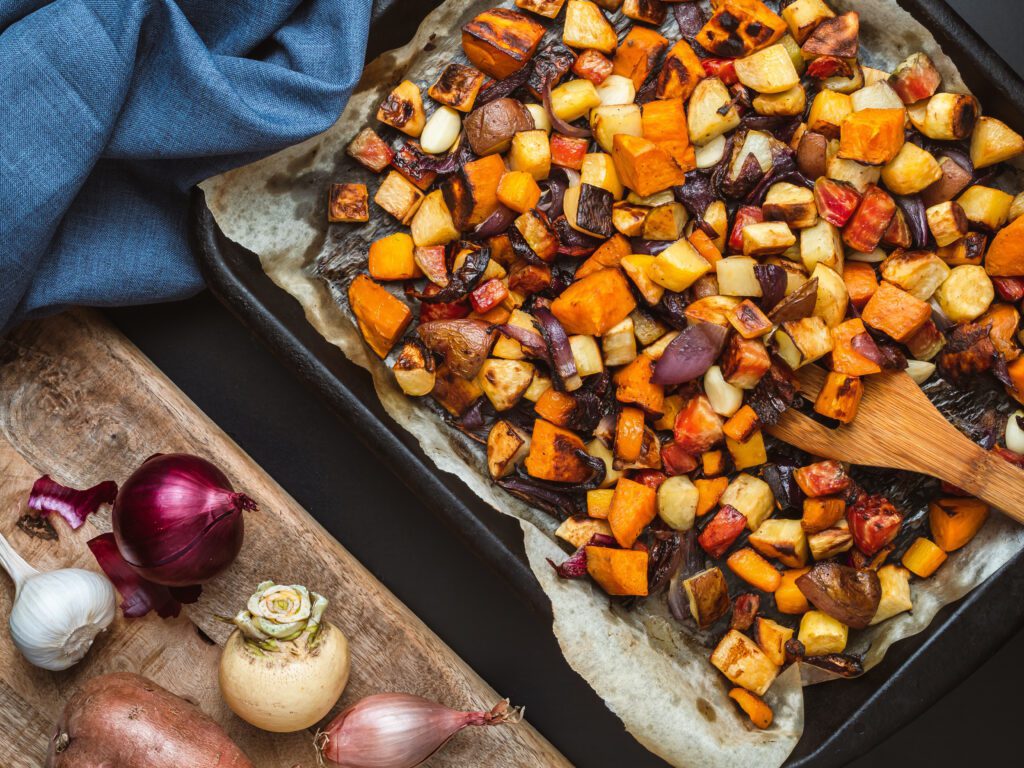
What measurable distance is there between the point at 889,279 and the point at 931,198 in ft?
0.70

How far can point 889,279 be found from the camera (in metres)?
1.93

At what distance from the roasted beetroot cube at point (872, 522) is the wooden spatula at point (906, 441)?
0.28ft

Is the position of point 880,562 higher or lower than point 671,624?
higher

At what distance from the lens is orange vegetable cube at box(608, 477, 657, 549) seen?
1.93 meters

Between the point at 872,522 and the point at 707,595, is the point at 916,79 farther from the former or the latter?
the point at 707,595

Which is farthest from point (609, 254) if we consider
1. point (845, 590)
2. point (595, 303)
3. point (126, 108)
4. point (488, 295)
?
point (126, 108)

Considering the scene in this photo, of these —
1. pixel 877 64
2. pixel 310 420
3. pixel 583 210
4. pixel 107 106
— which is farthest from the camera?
pixel 310 420

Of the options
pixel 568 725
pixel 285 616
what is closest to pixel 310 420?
pixel 285 616

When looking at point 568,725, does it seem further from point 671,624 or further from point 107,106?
point 107,106

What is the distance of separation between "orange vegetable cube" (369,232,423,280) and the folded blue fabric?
0.27 m

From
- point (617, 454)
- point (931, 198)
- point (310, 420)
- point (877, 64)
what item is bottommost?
point (310, 420)

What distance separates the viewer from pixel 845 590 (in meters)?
1.92

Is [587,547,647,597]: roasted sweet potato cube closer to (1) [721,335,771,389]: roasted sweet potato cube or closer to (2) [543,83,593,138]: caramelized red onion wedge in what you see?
(1) [721,335,771,389]: roasted sweet potato cube

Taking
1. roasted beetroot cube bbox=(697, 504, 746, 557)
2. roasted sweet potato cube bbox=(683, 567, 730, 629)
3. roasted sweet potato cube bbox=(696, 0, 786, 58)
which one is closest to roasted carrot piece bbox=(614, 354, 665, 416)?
roasted beetroot cube bbox=(697, 504, 746, 557)
